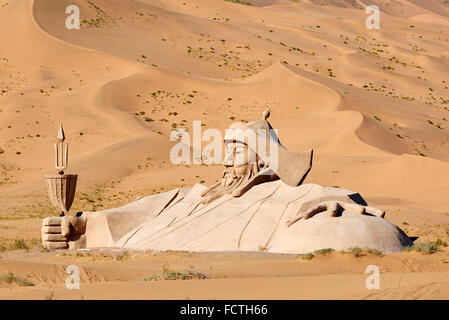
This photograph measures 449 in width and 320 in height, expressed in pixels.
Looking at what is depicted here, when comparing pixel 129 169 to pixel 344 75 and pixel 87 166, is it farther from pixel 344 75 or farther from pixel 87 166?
pixel 344 75

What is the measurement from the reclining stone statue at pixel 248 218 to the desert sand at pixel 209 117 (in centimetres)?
86

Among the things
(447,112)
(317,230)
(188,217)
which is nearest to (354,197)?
(317,230)

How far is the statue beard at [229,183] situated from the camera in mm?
18297

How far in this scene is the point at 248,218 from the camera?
17.3 meters

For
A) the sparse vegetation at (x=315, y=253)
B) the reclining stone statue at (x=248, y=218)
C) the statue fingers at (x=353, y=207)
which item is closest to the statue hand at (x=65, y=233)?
the reclining stone statue at (x=248, y=218)

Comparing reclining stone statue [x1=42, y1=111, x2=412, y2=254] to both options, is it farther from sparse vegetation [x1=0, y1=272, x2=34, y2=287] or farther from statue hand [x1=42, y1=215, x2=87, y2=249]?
sparse vegetation [x1=0, y1=272, x2=34, y2=287]

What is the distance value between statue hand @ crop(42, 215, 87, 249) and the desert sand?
0.64 m

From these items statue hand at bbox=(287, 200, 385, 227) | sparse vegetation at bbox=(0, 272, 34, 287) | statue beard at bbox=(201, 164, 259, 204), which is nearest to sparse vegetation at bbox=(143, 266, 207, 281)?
sparse vegetation at bbox=(0, 272, 34, 287)

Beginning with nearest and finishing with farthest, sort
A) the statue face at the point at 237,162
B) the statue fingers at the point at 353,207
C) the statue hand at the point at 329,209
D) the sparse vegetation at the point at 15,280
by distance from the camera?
the sparse vegetation at the point at 15,280, the statue hand at the point at 329,209, the statue fingers at the point at 353,207, the statue face at the point at 237,162

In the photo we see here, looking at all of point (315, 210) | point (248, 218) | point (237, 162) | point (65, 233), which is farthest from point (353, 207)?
point (65, 233)

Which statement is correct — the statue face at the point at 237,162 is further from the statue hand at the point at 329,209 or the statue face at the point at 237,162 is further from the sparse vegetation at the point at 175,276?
the sparse vegetation at the point at 175,276

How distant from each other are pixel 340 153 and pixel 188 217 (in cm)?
2736

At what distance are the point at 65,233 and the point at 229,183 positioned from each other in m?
3.73

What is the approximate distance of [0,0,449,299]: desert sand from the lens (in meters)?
13.9
